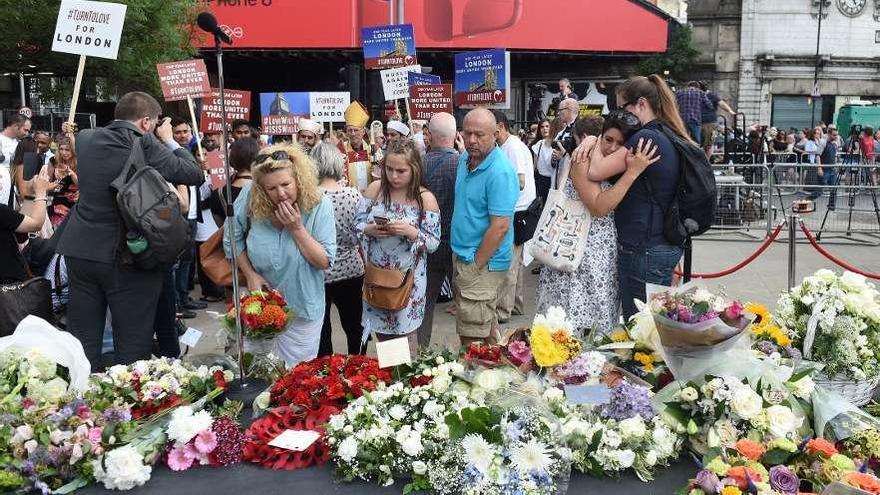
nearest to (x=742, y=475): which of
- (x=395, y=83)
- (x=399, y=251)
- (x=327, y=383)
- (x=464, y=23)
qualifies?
(x=327, y=383)

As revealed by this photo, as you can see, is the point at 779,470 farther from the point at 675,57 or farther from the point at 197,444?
the point at 675,57

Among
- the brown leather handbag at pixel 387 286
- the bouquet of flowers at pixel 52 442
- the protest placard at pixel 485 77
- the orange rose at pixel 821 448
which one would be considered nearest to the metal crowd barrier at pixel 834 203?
the protest placard at pixel 485 77

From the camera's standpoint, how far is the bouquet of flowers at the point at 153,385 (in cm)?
305

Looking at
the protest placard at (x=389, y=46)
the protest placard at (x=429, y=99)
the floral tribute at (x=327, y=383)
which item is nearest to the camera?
the floral tribute at (x=327, y=383)

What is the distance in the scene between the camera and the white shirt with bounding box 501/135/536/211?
7434 mm

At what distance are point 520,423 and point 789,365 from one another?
1263 millimetres

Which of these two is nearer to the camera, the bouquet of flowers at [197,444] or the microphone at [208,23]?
the bouquet of flowers at [197,444]

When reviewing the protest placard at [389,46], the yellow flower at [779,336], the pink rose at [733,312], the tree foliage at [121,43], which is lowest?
the yellow flower at [779,336]

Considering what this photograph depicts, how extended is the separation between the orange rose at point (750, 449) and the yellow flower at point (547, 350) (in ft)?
2.40

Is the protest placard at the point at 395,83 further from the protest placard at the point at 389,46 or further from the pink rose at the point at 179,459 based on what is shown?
the pink rose at the point at 179,459

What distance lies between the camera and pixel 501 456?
260cm

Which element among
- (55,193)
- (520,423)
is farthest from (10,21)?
(520,423)

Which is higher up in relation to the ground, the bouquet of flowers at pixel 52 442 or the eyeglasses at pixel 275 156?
the eyeglasses at pixel 275 156

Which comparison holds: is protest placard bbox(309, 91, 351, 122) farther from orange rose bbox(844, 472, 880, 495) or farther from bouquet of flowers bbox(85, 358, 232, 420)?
orange rose bbox(844, 472, 880, 495)
